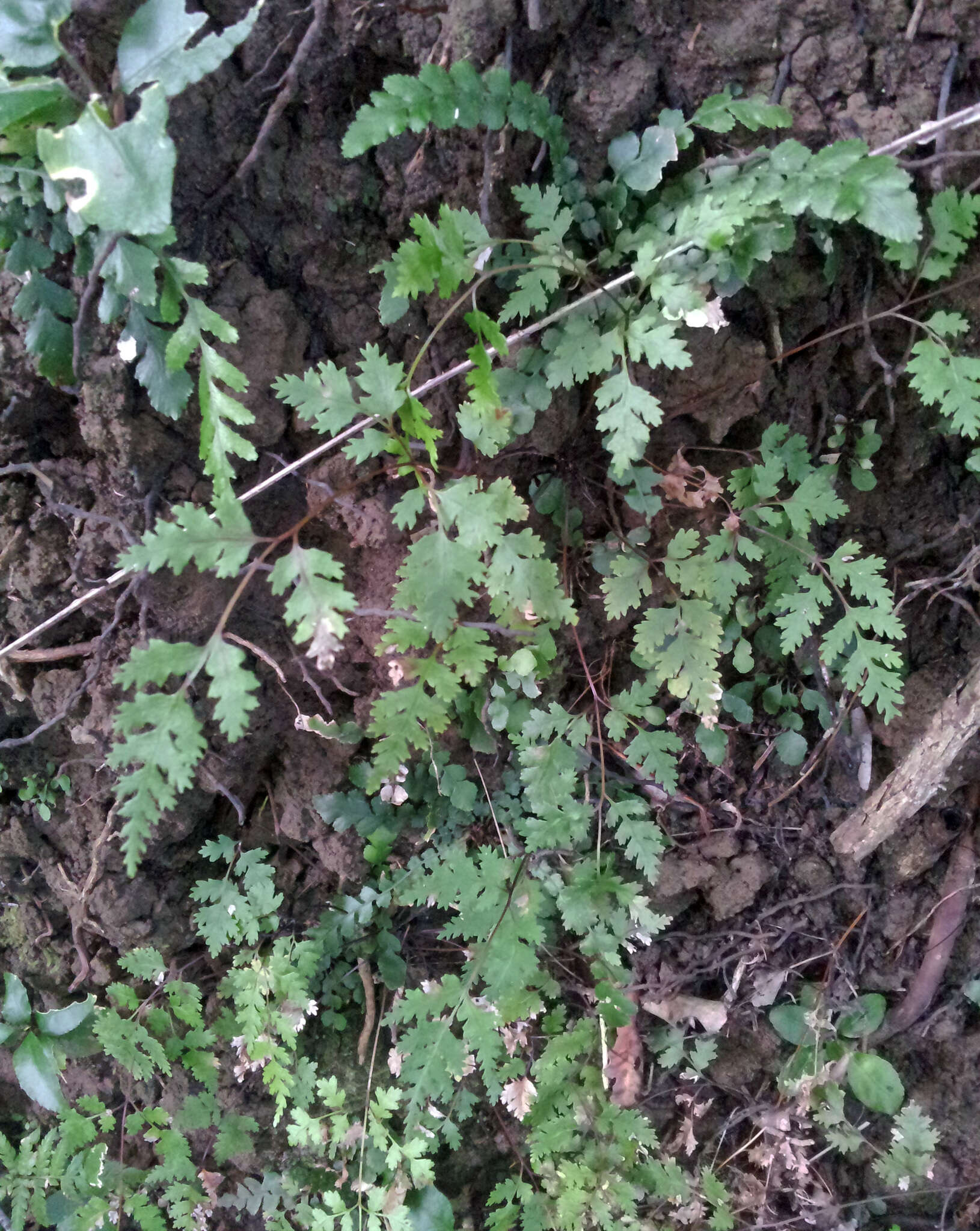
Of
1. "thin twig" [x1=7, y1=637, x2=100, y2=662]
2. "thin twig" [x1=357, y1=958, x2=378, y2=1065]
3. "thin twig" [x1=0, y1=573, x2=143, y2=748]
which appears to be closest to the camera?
"thin twig" [x1=0, y1=573, x2=143, y2=748]

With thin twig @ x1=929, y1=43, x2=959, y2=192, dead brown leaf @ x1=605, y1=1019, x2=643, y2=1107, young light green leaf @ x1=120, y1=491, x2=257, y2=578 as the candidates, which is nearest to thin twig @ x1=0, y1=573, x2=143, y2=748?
young light green leaf @ x1=120, y1=491, x2=257, y2=578

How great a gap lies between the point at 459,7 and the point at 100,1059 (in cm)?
338

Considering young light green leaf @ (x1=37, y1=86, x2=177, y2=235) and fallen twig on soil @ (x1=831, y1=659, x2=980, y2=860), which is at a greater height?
young light green leaf @ (x1=37, y1=86, x2=177, y2=235)

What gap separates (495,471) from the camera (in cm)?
217

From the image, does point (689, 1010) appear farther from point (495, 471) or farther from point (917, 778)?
point (495, 471)

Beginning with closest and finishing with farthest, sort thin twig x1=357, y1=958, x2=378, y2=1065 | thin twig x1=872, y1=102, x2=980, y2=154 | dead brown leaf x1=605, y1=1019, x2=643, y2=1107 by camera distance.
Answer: thin twig x1=872, y1=102, x2=980, y2=154, thin twig x1=357, y1=958, x2=378, y2=1065, dead brown leaf x1=605, y1=1019, x2=643, y2=1107

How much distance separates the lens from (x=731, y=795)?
2.57 m

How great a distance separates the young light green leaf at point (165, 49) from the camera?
153 cm

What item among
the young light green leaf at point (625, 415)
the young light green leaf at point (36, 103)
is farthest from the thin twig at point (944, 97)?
the young light green leaf at point (36, 103)

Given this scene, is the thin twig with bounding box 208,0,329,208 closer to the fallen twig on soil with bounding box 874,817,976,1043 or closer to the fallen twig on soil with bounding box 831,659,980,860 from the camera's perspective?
the fallen twig on soil with bounding box 831,659,980,860

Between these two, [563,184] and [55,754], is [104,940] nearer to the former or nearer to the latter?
[55,754]

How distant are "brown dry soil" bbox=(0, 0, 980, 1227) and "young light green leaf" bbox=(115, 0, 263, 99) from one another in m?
0.17

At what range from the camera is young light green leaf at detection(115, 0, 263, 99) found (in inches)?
60.2

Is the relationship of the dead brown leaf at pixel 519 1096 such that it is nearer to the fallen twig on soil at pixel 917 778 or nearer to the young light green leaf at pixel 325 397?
the fallen twig on soil at pixel 917 778
